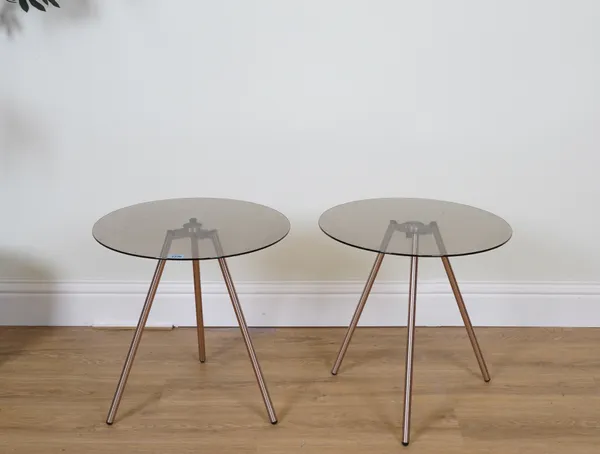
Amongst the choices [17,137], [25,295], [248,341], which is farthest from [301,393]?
[17,137]

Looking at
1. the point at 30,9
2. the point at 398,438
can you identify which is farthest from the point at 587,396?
the point at 30,9

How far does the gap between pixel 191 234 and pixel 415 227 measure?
633 mm

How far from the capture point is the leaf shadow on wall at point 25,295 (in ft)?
8.36

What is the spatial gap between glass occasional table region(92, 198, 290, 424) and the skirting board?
1.30 ft

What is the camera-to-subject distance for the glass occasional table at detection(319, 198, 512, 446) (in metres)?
1.86

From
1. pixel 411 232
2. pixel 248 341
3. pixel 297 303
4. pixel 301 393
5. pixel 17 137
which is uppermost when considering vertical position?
pixel 17 137

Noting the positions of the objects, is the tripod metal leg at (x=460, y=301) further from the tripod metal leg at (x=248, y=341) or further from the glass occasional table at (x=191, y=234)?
the tripod metal leg at (x=248, y=341)

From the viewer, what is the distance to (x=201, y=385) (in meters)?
2.19

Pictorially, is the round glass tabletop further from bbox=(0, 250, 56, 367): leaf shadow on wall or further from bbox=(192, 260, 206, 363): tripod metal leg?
bbox=(0, 250, 56, 367): leaf shadow on wall

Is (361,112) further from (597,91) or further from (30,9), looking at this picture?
(30,9)

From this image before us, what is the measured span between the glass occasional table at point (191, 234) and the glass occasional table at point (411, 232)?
207 mm

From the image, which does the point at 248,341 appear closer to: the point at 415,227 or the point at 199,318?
the point at 199,318

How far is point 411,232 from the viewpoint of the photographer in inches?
76.7

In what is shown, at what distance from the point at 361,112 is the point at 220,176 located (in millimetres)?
542
